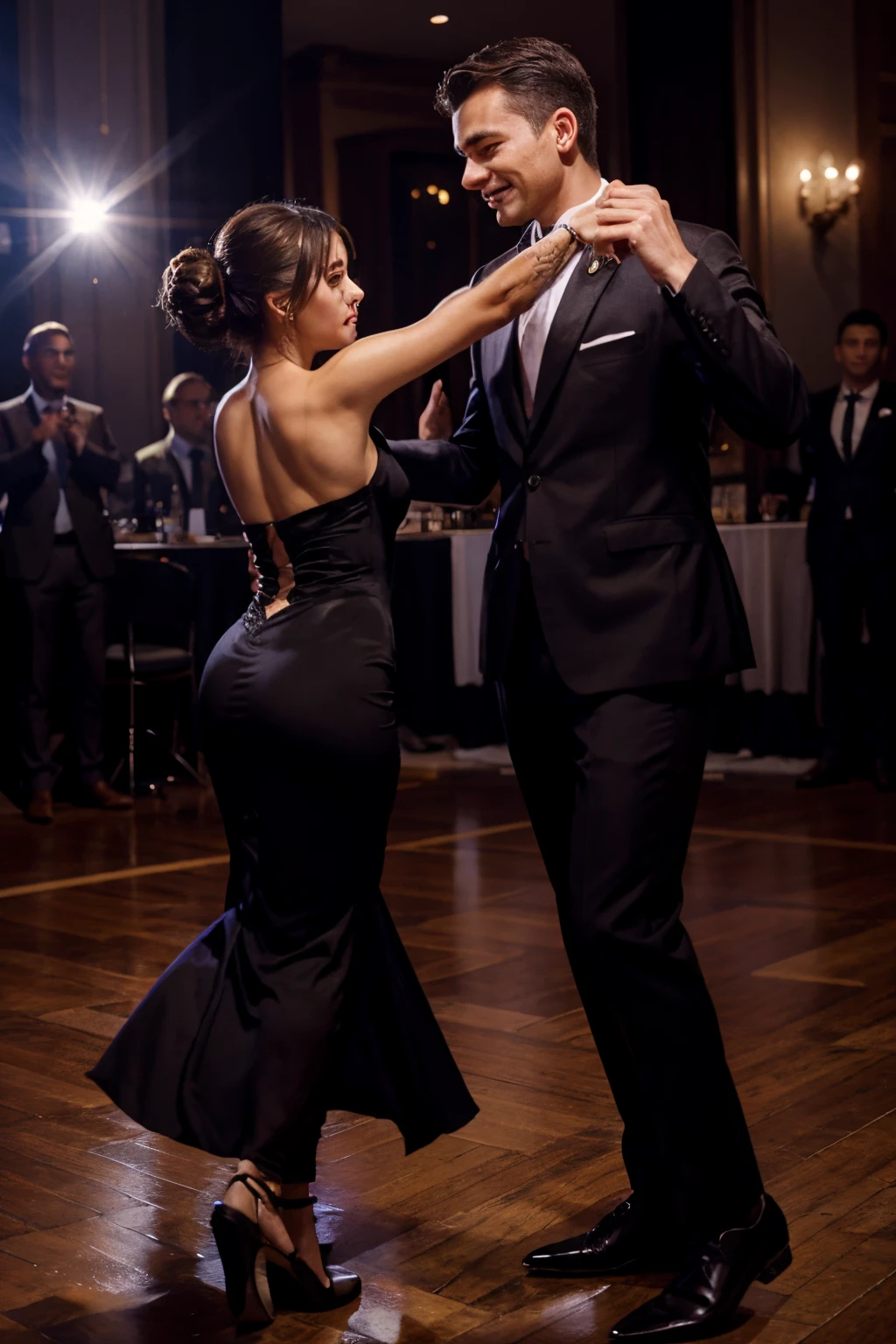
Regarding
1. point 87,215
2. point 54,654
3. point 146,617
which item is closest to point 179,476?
point 146,617

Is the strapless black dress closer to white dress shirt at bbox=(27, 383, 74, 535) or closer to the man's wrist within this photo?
the man's wrist

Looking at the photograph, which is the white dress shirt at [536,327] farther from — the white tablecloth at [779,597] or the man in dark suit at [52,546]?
the white tablecloth at [779,597]

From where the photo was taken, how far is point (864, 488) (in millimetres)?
5969

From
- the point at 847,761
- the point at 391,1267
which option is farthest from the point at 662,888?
the point at 847,761

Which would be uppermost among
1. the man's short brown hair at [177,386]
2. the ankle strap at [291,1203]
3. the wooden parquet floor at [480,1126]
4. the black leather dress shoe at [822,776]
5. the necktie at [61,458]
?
the man's short brown hair at [177,386]

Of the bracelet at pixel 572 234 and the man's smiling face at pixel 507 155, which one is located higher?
the man's smiling face at pixel 507 155

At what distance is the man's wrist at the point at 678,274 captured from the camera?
1.74m

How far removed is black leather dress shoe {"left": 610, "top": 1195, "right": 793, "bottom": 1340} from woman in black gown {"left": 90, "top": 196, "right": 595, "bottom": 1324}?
32cm

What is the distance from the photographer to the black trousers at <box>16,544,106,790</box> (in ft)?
19.8

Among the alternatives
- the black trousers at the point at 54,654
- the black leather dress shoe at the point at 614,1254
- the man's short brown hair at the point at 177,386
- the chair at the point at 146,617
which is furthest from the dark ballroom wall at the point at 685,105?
the black leather dress shoe at the point at 614,1254

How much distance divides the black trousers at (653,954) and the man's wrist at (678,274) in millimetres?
470

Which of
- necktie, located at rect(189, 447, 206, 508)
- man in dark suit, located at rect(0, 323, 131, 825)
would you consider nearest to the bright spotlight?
necktie, located at rect(189, 447, 206, 508)

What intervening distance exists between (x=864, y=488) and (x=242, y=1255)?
4775mm

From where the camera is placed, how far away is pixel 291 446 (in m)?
1.89
